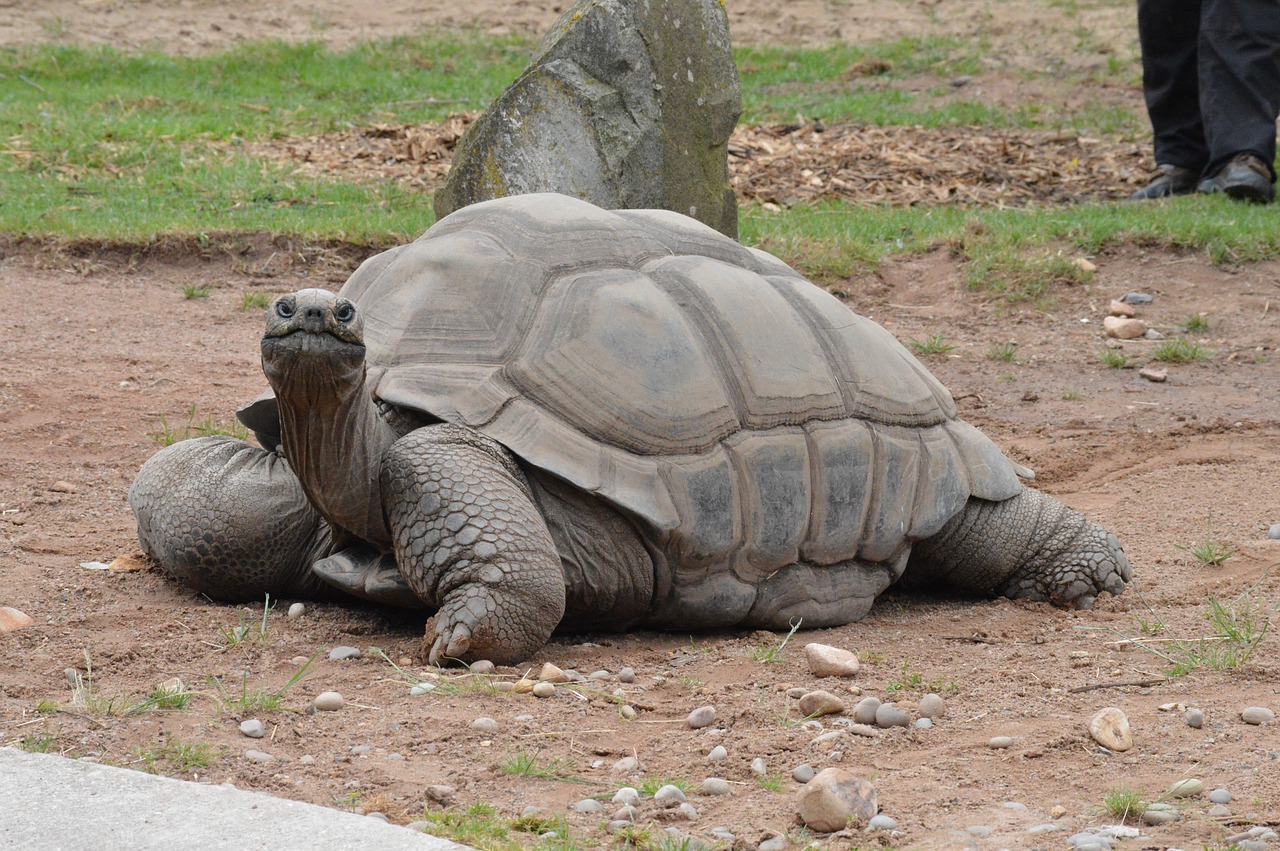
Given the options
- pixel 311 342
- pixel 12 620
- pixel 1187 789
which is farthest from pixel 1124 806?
pixel 12 620

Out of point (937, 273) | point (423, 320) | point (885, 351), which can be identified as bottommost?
point (937, 273)

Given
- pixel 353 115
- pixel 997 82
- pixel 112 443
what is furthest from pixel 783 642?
pixel 997 82

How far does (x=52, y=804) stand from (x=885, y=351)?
246 cm

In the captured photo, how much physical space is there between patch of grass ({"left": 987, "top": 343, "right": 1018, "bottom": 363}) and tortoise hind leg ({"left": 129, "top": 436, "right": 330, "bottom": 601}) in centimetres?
373

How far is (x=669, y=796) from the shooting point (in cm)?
223

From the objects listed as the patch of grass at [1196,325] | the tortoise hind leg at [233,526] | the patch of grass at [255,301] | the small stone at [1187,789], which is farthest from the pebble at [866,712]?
the patch of grass at [1196,325]

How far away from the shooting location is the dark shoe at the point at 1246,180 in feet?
28.0

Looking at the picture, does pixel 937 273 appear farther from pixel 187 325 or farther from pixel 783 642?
pixel 783 642

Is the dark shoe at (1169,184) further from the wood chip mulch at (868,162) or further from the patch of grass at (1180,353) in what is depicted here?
the patch of grass at (1180,353)

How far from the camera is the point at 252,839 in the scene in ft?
6.29

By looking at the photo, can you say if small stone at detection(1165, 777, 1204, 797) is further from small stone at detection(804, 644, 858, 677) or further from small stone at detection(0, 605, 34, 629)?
small stone at detection(0, 605, 34, 629)

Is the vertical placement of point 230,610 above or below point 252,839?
below

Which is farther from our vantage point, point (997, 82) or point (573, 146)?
point (997, 82)

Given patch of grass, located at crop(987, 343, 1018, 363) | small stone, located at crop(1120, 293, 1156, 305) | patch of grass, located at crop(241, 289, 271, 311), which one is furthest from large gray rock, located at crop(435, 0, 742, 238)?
small stone, located at crop(1120, 293, 1156, 305)
